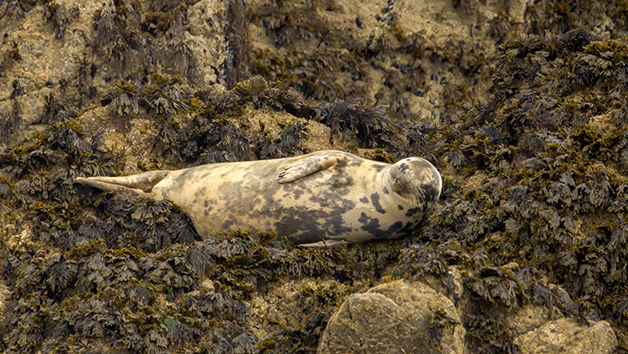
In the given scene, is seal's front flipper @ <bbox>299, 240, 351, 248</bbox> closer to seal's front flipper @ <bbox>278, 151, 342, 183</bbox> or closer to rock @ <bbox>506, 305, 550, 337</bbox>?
seal's front flipper @ <bbox>278, 151, 342, 183</bbox>

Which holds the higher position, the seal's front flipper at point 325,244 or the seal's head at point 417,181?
the seal's head at point 417,181

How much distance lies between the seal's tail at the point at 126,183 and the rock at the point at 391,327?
11.8 ft

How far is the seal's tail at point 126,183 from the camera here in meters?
8.32

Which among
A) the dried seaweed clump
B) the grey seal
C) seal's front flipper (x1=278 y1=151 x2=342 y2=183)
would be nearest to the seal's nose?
the grey seal

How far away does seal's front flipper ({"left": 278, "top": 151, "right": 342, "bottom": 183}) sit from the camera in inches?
299

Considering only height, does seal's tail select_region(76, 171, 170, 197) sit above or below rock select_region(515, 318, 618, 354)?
below

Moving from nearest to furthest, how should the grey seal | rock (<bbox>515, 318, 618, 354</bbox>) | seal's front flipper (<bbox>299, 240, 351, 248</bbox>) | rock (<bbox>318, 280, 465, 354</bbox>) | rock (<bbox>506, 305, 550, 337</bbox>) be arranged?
rock (<bbox>318, 280, 465, 354</bbox>) → rock (<bbox>515, 318, 618, 354</bbox>) → rock (<bbox>506, 305, 550, 337</bbox>) → seal's front flipper (<bbox>299, 240, 351, 248</bbox>) → the grey seal

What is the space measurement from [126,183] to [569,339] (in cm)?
500

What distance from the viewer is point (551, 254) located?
272 inches

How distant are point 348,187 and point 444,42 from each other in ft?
19.2

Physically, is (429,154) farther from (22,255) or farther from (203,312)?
(22,255)

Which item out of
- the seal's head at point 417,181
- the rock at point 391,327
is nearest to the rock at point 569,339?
the rock at point 391,327

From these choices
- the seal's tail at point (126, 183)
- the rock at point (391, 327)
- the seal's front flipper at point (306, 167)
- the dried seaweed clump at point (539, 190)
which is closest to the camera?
the rock at point (391, 327)

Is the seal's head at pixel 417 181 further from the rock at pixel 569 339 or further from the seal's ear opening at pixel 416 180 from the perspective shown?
the rock at pixel 569 339
